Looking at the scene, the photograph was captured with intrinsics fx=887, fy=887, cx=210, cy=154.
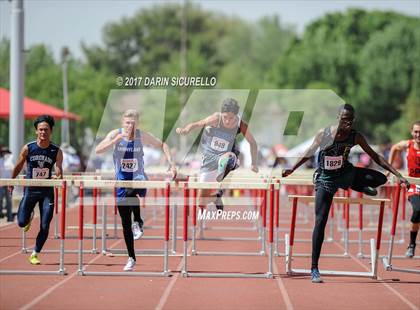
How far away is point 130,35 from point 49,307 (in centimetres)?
8566

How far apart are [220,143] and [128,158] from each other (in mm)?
2367

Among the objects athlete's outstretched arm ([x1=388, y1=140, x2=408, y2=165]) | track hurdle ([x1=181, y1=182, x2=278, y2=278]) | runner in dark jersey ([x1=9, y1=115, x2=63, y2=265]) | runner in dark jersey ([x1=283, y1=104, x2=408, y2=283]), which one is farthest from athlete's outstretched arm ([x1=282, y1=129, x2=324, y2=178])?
athlete's outstretched arm ([x1=388, y1=140, x2=408, y2=165])

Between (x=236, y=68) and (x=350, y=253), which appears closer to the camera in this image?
(x=350, y=253)

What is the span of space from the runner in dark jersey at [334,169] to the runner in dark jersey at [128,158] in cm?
185

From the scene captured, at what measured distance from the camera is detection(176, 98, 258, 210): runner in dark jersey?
12.5 metres

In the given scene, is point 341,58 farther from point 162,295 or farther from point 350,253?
point 162,295

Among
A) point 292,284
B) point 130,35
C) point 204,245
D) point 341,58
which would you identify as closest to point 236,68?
point 341,58

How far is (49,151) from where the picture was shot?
11.6 meters

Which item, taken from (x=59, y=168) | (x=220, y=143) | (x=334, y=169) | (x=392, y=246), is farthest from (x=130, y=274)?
(x=392, y=246)

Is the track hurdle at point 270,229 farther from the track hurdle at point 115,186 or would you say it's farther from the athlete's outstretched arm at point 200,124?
the athlete's outstretched arm at point 200,124

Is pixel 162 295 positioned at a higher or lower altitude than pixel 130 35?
lower

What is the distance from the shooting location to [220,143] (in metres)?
13.3

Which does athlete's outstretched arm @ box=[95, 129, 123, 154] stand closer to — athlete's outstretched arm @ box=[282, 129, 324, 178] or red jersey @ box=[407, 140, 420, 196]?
athlete's outstretched arm @ box=[282, 129, 324, 178]

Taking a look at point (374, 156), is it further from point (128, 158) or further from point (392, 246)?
point (128, 158)
